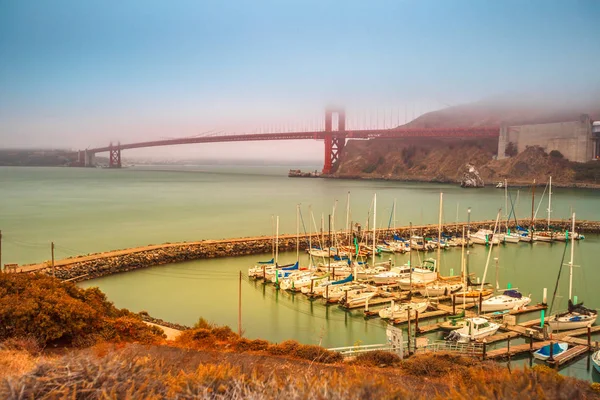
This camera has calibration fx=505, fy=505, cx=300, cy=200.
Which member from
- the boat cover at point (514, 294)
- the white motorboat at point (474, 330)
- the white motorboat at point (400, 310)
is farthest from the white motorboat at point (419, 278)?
the white motorboat at point (474, 330)

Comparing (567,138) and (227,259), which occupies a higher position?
(567,138)

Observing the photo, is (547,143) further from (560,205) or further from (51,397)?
(51,397)

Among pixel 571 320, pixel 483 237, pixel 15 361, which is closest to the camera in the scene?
pixel 15 361

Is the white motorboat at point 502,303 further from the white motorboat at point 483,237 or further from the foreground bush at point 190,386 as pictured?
the white motorboat at point 483,237

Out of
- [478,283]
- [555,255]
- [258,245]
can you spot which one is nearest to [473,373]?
[478,283]

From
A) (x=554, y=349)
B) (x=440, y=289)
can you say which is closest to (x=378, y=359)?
(x=554, y=349)

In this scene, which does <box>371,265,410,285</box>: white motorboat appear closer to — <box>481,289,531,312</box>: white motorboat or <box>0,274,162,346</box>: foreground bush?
<box>481,289,531,312</box>: white motorboat

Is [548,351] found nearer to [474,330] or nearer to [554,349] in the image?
[554,349]
